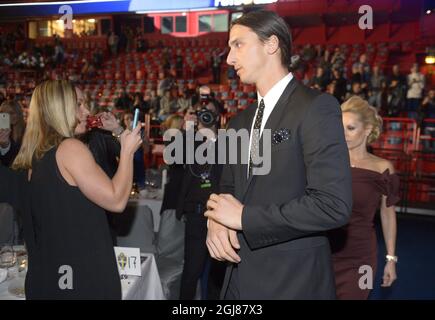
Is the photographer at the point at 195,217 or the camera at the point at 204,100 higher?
the camera at the point at 204,100

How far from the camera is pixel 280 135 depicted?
3.89 feet

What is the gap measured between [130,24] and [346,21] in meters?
10.9

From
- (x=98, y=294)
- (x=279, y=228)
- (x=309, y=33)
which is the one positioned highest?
(x=309, y=33)

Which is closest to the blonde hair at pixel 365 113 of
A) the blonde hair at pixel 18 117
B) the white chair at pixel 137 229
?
the white chair at pixel 137 229

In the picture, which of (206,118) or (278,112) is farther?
(206,118)

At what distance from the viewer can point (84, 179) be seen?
1599 millimetres

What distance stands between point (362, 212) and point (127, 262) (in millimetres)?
1276

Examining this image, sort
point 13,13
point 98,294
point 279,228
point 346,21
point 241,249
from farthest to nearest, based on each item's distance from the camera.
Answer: point 346,21, point 13,13, point 98,294, point 241,249, point 279,228

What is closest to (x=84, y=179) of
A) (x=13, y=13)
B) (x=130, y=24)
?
(x=13, y=13)

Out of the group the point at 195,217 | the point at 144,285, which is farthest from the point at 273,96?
the point at 195,217

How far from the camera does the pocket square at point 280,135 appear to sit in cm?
118

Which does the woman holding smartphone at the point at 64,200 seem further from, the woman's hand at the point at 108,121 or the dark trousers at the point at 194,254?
the dark trousers at the point at 194,254

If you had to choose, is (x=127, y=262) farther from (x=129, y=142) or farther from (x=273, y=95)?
(x=273, y=95)

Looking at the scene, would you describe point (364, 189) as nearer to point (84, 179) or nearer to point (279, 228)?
point (279, 228)
